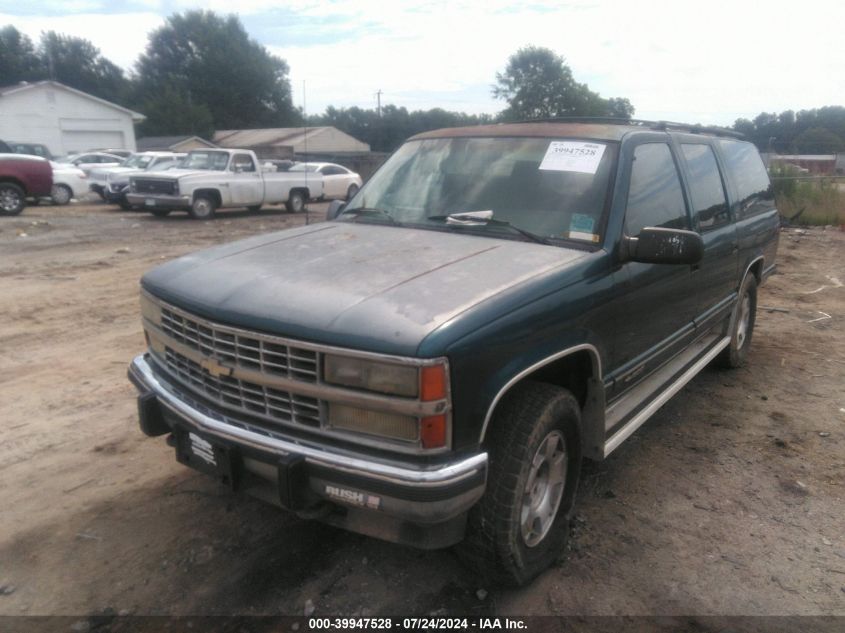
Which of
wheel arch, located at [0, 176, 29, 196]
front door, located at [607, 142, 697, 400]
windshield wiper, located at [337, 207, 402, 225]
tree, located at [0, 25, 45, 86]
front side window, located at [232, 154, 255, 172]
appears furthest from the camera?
tree, located at [0, 25, 45, 86]

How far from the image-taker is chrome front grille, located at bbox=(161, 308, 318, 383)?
2.37 metres

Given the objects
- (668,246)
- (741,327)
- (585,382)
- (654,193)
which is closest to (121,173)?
(741,327)

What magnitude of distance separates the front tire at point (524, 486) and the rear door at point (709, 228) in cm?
176

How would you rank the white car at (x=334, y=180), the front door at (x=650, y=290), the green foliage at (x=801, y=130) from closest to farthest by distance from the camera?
the front door at (x=650, y=290), the white car at (x=334, y=180), the green foliage at (x=801, y=130)

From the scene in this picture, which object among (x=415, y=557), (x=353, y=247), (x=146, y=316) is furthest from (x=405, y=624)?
(x=146, y=316)

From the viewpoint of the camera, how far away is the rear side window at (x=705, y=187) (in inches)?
165

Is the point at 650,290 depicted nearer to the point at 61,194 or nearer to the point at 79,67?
the point at 61,194

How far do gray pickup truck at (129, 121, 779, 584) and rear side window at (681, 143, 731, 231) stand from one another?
2.0 inches

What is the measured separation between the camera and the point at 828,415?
4.65 m

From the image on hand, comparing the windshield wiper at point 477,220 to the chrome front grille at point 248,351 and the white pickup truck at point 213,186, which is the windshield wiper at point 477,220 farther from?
the white pickup truck at point 213,186

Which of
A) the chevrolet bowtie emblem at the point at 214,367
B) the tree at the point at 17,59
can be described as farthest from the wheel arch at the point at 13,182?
the tree at the point at 17,59

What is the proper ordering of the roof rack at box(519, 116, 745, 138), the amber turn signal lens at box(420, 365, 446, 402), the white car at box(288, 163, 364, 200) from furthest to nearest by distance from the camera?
the white car at box(288, 163, 364, 200) → the roof rack at box(519, 116, 745, 138) → the amber turn signal lens at box(420, 365, 446, 402)

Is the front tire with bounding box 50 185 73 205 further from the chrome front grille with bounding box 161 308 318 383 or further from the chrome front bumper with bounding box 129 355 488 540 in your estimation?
the chrome front bumper with bounding box 129 355 488 540

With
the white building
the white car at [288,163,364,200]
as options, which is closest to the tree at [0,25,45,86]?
the white building
